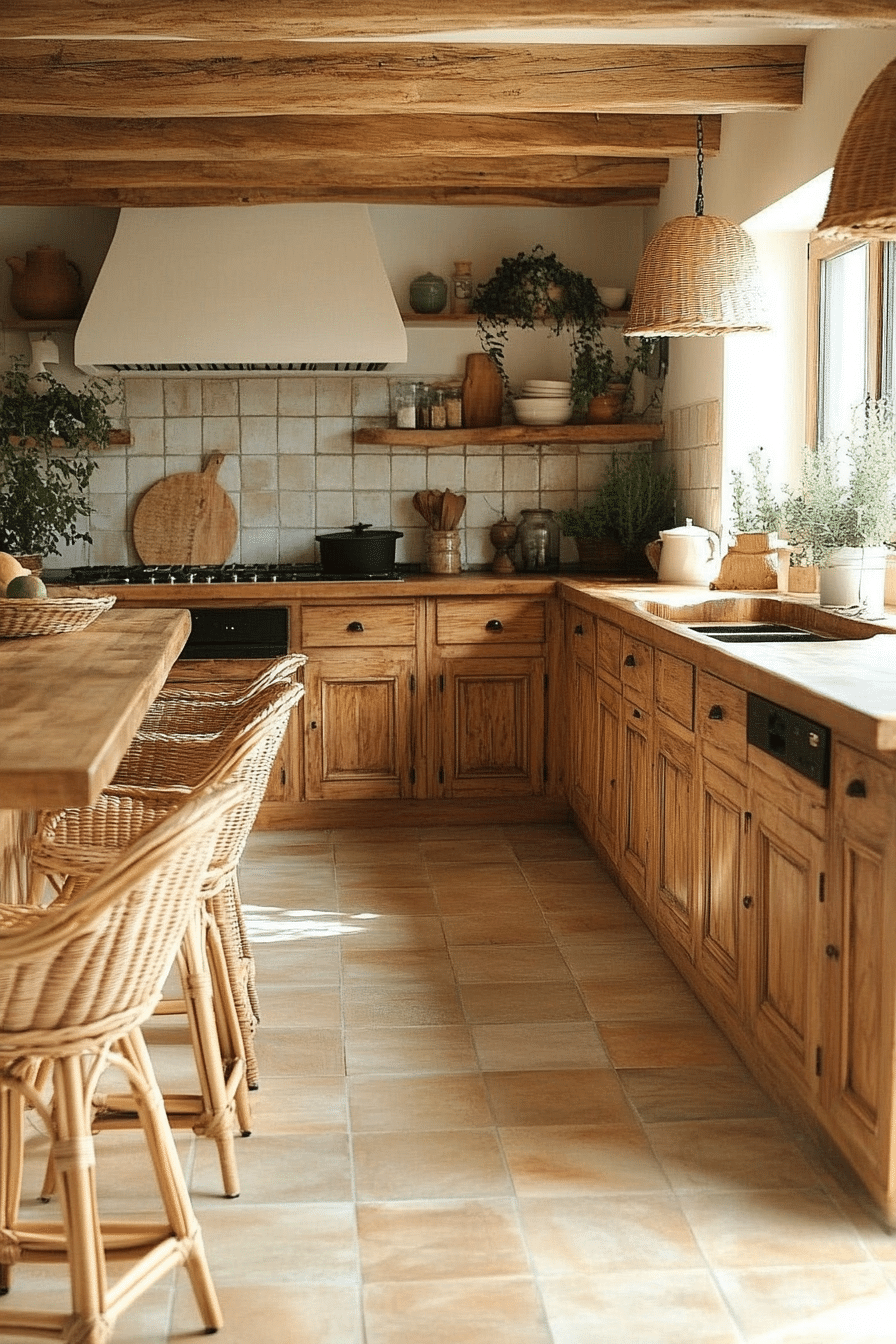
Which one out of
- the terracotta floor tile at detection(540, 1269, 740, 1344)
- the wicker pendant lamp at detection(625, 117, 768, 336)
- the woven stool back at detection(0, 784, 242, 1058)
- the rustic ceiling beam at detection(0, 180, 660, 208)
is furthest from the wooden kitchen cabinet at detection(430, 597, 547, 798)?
the woven stool back at detection(0, 784, 242, 1058)

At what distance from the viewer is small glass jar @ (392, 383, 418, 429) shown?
5.91 m

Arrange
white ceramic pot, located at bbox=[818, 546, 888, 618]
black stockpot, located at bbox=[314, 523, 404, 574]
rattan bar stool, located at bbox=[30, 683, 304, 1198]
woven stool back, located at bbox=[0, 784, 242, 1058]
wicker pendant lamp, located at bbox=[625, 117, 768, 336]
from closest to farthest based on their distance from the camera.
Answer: woven stool back, located at bbox=[0, 784, 242, 1058], rattan bar stool, located at bbox=[30, 683, 304, 1198], white ceramic pot, located at bbox=[818, 546, 888, 618], wicker pendant lamp, located at bbox=[625, 117, 768, 336], black stockpot, located at bbox=[314, 523, 404, 574]

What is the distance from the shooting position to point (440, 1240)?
242cm

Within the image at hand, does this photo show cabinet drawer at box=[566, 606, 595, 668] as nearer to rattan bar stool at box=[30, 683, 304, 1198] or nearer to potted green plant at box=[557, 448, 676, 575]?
potted green plant at box=[557, 448, 676, 575]

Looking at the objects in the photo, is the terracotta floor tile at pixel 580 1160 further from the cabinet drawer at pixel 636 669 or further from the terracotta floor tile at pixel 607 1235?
the cabinet drawer at pixel 636 669

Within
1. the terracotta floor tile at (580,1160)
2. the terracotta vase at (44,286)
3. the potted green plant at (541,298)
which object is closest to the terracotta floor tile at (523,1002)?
the terracotta floor tile at (580,1160)

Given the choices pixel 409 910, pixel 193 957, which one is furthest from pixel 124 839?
pixel 409 910

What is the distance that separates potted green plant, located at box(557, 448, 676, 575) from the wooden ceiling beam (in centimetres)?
114

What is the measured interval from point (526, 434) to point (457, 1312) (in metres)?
4.10

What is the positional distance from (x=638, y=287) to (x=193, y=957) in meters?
2.42

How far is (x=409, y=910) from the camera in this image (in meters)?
4.38

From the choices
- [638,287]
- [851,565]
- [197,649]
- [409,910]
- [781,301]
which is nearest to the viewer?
[851,565]

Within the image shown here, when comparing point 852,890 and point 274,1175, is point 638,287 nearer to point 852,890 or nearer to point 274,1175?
point 852,890

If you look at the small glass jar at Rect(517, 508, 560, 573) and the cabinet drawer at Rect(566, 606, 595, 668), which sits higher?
the small glass jar at Rect(517, 508, 560, 573)
